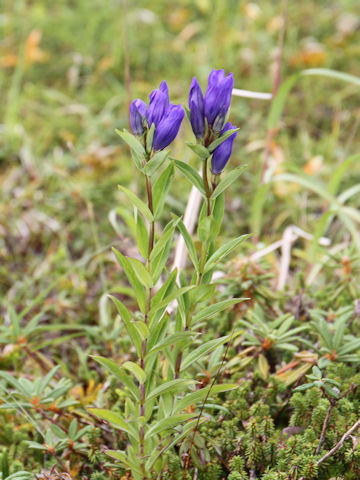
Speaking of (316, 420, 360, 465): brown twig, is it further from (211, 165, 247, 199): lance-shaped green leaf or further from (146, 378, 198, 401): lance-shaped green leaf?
(211, 165, 247, 199): lance-shaped green leaf

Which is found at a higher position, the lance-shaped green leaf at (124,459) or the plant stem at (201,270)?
the plant stem at (201,270)

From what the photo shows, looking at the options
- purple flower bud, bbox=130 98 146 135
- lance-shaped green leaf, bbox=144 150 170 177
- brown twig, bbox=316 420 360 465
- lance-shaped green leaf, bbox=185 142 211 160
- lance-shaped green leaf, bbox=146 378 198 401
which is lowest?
brown twig, bbox=316 420 360 465

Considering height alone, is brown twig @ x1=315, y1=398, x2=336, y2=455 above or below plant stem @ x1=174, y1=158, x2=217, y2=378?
below

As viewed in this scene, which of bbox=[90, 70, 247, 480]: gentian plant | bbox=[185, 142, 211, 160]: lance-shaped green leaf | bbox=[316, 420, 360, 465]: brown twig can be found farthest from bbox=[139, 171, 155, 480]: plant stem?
bbox=[316, 420, 360, 465]: brown twig

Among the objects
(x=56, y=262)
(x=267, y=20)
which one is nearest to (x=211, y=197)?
(x=56, y=262)

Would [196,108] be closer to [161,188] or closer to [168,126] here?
[168,126]

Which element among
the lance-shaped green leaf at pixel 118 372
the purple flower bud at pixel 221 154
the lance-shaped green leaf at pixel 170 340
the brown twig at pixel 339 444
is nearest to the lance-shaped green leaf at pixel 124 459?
the lance-shaped green leaf at pixel 118 372

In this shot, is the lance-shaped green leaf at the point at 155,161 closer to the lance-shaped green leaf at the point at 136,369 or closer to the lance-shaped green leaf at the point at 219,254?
the lance-shaped green leaf at the point at 219,254
